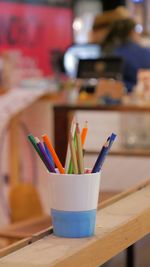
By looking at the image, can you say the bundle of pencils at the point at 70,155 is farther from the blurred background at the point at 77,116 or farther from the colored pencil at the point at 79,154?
the blurred background at the point at 77,116

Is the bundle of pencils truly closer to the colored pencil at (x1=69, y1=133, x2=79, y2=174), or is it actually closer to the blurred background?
the colored pencil at (x1=69, y1=133, x2=79, y2=174)

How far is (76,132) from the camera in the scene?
1.59 m

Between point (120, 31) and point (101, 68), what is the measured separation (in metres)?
0.77

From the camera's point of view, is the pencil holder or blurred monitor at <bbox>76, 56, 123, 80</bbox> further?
blurred monitor at <bbox>76, 56, 123, 80</bbox>

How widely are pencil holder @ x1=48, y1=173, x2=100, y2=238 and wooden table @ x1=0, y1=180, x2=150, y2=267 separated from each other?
0.08 ft

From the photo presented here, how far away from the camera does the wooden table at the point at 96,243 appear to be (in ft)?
4.53

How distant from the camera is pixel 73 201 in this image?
61.4 inches

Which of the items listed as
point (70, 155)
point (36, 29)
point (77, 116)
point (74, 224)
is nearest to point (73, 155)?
point (70, 155)

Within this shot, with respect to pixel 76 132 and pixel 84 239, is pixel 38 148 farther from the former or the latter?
pixel 84 239

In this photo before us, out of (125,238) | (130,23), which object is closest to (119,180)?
(130,23)

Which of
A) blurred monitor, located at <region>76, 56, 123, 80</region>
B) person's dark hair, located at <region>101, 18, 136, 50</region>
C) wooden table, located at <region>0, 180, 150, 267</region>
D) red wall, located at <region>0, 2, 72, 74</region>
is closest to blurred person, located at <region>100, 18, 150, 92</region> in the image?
person's dark hair, located at <region>101, 18, 136, 50</region>

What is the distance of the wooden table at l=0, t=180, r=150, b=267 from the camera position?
1382 mm

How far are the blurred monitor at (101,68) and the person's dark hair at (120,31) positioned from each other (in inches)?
27.6

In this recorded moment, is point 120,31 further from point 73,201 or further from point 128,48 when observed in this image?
point 73,201
